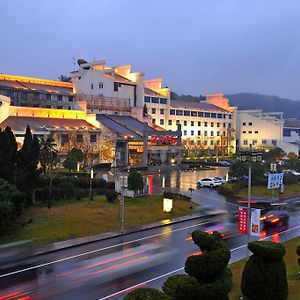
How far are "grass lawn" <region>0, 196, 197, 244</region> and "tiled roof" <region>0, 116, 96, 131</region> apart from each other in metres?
27.8

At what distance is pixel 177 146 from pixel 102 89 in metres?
20.7

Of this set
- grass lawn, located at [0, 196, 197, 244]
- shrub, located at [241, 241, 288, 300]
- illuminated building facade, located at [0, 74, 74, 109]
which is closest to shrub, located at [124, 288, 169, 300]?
shrub, located at [241, 241, 288, 300]

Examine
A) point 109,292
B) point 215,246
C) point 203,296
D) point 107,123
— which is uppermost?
point 107,123

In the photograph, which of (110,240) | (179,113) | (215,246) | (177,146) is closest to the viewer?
(215,246)

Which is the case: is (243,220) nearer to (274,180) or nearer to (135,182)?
(135,182)

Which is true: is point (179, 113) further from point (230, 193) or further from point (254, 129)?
point (230, 193)

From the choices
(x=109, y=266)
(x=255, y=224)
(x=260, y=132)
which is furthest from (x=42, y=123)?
(x=260, y=132)

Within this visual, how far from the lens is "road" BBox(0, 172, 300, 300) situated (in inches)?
800

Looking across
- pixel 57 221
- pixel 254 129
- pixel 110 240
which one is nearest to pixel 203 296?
pixel 110 240

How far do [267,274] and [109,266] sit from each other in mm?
10719

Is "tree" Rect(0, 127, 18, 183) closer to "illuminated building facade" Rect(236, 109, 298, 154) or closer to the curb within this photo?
the curb

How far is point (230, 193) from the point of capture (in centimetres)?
5400

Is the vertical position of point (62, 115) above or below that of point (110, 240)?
above

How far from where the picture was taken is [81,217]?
114 feet
